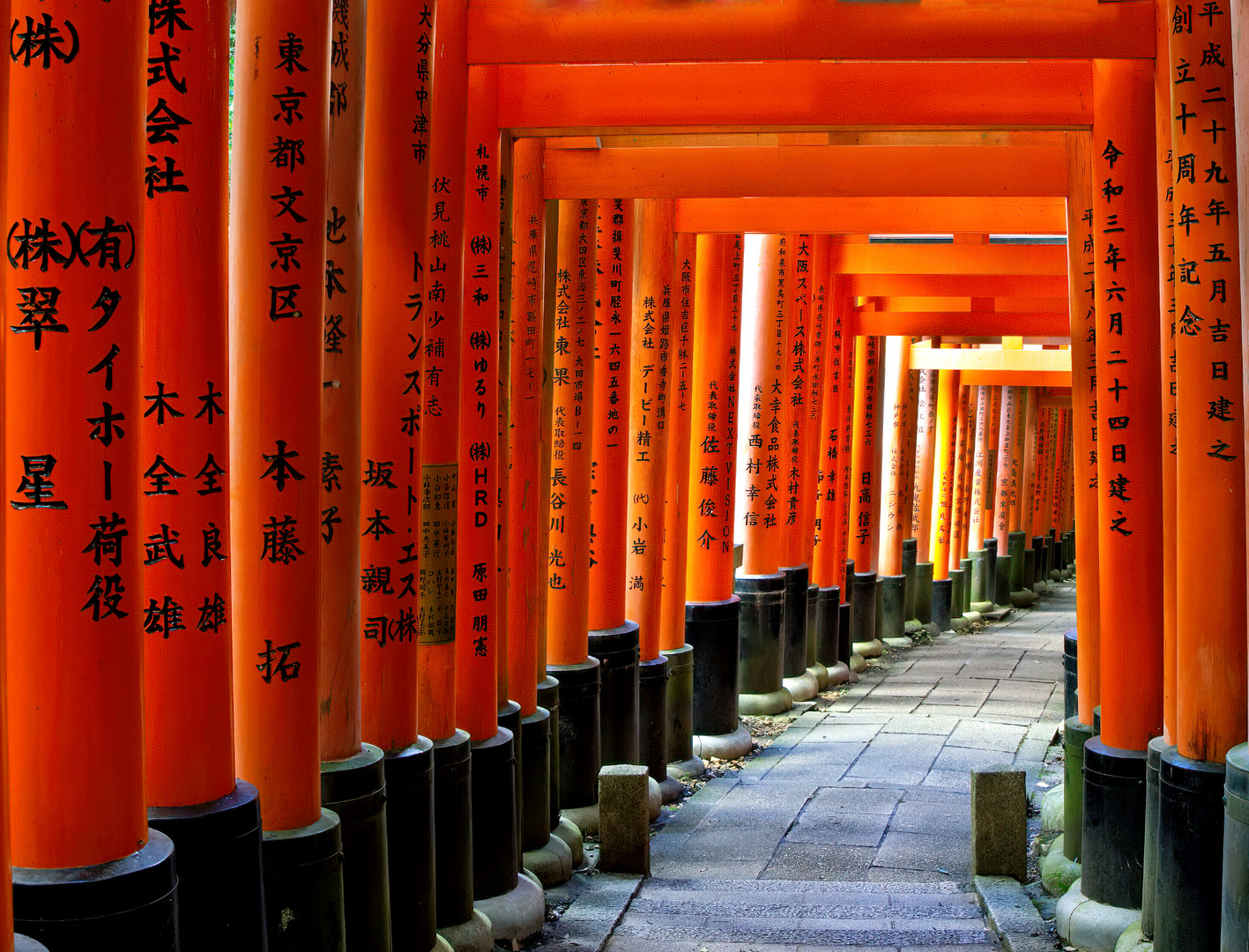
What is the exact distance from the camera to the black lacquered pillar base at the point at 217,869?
11.4 feet

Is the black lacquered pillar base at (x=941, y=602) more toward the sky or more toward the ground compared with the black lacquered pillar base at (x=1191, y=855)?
more toward the ground

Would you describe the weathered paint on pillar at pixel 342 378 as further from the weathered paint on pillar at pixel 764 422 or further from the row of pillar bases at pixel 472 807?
the weathered paint on pillar at pixel 764 422

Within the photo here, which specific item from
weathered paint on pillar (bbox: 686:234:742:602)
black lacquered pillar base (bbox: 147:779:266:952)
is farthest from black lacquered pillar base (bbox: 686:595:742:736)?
black lacquered pillar base (bbox: 147:779:266:952)

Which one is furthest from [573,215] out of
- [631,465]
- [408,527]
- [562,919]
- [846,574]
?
[846,574]

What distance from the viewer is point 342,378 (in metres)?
4.52

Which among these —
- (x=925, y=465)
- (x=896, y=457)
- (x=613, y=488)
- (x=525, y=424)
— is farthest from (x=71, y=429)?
(x=925, y=465)

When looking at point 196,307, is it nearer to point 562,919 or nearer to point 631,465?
point 562,919

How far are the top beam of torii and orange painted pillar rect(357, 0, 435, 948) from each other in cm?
74

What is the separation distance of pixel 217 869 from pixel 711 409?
23.0 ft

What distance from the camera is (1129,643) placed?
17.7 feet

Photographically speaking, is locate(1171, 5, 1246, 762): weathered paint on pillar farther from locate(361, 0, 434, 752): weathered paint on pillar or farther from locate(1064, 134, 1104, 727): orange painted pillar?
locate(361, 0, 434, 752): weathered paint on pillar

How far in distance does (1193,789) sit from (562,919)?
282cm

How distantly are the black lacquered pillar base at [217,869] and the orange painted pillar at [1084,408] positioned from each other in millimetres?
3942

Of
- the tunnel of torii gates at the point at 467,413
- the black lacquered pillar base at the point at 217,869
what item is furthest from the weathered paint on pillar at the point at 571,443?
the black lacquered pillar base at the point at 217,869
